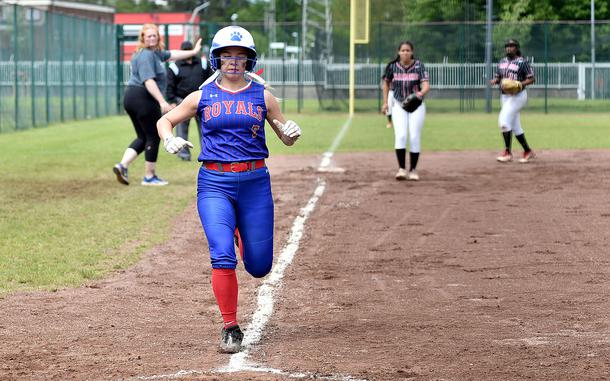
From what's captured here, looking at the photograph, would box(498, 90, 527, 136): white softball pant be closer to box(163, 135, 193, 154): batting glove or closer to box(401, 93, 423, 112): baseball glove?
box(401, 93, 423, 112): baseball glove

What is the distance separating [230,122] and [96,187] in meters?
9.67

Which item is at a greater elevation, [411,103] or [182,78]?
[182,78]

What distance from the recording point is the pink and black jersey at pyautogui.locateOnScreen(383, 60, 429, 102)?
52.9ft

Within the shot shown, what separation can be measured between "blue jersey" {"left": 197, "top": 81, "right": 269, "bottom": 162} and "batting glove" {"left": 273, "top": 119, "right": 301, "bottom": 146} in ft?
0.46

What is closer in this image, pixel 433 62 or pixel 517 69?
pixel 517 69

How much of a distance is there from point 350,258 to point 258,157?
3.26m

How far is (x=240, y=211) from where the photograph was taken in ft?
23.3

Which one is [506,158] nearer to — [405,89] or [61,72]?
[405,89]

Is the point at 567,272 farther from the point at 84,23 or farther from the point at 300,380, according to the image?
the point at 84,23

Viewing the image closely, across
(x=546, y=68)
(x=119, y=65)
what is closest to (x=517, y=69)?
(x=546, y=68)

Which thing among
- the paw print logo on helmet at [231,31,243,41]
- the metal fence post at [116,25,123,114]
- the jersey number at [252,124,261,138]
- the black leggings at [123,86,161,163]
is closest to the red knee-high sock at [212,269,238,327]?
the jersey number at [252,124,261,138]

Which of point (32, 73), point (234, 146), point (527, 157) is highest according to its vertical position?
point (32, 73)

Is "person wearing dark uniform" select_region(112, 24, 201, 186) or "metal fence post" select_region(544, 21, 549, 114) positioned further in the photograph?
"metal fence post" select_region(544, 21, 549, 114)

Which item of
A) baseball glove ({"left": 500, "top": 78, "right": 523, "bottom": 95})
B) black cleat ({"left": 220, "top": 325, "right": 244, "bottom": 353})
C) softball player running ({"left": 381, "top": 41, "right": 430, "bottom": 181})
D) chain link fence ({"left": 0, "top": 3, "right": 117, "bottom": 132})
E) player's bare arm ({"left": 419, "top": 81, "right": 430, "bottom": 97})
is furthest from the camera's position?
chain link fence ({"left": 0, "top": 3, "right": 117, "bottom": 132})
